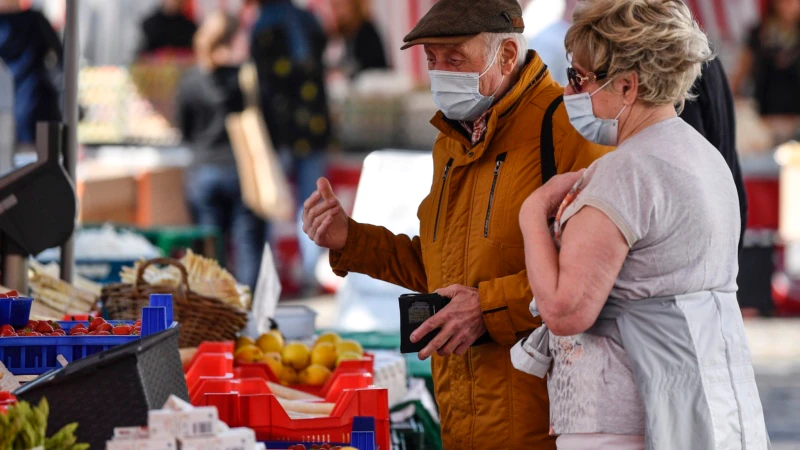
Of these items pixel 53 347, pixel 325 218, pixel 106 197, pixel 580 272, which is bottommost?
pixel 53 347

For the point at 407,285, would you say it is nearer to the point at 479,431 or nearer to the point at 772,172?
the point at 479,431

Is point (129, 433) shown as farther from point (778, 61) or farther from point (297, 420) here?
point (778, 61)

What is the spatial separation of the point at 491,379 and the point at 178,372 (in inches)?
34.2

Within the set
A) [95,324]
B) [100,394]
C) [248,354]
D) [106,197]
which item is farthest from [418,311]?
[106,197]

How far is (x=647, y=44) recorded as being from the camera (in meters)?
2.51

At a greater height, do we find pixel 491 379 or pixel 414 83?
pixel 414 83

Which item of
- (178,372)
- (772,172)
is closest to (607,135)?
(178,372)

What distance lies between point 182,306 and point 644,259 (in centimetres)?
204

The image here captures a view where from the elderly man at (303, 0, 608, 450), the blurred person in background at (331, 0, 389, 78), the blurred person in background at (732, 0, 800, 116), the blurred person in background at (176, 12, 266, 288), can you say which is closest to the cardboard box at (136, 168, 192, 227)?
the blurred person in background at (176, 12, 266, 288)

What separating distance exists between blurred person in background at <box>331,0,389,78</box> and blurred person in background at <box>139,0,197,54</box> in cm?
153

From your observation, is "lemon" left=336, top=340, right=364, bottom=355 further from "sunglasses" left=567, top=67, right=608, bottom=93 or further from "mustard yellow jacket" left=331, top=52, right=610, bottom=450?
"sunglasses" left=567, top=67, right=608, bottom=93

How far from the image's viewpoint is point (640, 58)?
8.29ft

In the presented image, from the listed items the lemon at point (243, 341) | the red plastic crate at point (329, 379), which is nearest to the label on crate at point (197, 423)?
the red plastic crate at point (329, 379)

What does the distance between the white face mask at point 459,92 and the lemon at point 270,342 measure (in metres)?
1.37
